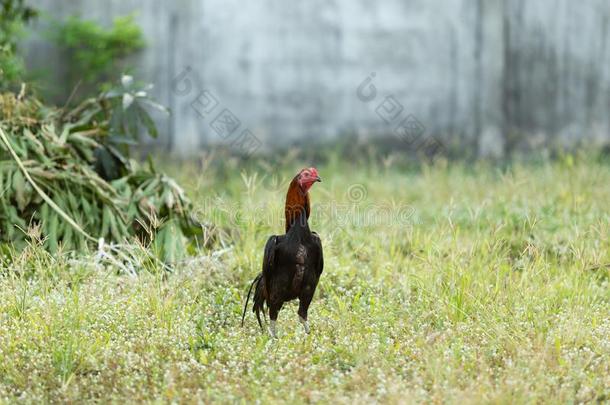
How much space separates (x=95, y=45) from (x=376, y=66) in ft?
9.28

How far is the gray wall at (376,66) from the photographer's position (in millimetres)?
8977

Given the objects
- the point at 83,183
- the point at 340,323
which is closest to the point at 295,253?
the point at 340,323

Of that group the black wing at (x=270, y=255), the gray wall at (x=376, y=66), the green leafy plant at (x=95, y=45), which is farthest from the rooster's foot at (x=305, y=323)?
the green leafy plant at (x=95, y=45)

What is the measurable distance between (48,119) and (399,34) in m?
4.22

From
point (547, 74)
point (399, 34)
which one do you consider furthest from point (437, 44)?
point (547, 74)

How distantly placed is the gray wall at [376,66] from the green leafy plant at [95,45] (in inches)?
6.5

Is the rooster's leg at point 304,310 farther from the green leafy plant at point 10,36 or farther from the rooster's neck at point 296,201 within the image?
the green leafy plant at point 10,36

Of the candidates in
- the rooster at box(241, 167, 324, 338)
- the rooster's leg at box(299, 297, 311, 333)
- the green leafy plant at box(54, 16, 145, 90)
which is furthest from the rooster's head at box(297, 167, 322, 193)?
the green leafy plant at box(54, 16, 145, 90)

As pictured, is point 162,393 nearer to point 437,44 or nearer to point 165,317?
point 165,317

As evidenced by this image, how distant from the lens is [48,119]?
627 centimetres

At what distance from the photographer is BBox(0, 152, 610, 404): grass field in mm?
3803

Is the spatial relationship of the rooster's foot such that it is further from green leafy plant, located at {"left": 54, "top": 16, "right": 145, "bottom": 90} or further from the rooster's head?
green leafy plant, located at {"left": 54, "top": 16, "right": 145, "bottom": 90}

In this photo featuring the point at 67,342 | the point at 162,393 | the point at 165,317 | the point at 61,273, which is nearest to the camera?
the point at 162,393

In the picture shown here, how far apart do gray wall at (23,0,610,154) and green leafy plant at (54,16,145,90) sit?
16cm
